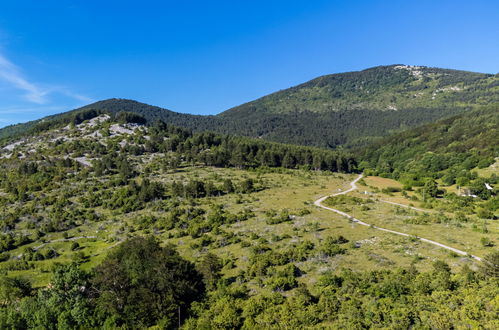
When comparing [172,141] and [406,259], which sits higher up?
[172,141]

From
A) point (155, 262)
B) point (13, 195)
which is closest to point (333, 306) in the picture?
point (155, 262)

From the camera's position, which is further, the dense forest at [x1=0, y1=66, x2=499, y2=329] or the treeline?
the treeline

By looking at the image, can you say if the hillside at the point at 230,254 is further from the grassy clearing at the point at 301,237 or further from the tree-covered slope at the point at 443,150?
the tree-covered slope at the point at 443,150

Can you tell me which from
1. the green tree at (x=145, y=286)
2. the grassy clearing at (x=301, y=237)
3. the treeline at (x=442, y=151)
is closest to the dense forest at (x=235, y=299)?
the green tree at (x=145, y=286)

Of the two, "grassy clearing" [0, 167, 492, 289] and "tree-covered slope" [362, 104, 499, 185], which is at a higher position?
"tree-covered slope" [362, 104, 499, 185]

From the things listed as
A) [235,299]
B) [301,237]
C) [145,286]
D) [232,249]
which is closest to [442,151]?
[301,237]

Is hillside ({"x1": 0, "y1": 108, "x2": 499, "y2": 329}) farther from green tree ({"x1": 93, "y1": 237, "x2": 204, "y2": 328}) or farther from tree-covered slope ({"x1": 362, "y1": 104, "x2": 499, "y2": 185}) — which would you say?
tree-covered slope ({"x1": 362, "y1": 104, "x2": 499, "y2": 185})

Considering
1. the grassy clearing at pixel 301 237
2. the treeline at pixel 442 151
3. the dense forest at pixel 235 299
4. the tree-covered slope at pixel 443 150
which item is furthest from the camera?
the tree-covered slope at pixel 443 150

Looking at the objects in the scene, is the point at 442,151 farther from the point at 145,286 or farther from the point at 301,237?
the point at 145,286

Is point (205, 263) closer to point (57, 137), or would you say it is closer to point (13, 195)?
point (13, 195)

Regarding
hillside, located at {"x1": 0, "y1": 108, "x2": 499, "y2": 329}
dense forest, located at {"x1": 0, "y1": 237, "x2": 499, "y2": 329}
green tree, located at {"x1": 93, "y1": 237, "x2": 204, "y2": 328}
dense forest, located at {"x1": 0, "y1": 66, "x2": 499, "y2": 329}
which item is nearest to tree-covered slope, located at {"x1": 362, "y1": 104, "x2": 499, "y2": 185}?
dense forest, located at {"x1": 0, "y1": 66, "x2": 499, "y2": 329}

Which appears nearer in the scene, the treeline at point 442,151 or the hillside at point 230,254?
the hillside at point 230,254
